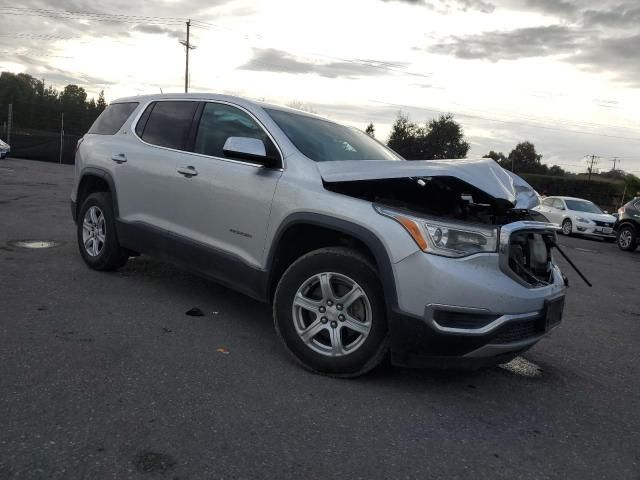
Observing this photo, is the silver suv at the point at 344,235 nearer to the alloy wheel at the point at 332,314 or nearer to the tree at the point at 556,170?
the alloy wheel at the point at 332,314

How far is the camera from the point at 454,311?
3.32 m

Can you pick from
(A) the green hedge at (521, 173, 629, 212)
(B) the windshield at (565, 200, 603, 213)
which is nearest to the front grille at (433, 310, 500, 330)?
(B) the windshield at (565, 200, 603, 213)

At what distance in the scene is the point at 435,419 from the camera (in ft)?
10.9

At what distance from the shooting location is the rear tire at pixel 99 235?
5.73 m

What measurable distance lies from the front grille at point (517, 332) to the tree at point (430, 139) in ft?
276

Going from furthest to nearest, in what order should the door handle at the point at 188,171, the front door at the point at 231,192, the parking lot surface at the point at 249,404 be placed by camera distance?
the door handle at the point at 188,171, the front door at the point at 231,192, the parking lot surface at the point at 249,404

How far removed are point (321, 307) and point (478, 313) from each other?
985mm

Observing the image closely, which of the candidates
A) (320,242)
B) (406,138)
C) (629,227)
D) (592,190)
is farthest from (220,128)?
(406,138)

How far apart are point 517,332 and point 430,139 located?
3489 inches

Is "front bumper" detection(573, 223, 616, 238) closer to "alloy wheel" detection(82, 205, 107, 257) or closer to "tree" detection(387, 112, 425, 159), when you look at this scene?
"alloy wheel" detection(82, 205, 107, 257)

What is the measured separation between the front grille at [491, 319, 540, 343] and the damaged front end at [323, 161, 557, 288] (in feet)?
0.79

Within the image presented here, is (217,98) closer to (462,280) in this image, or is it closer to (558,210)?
(462,280)

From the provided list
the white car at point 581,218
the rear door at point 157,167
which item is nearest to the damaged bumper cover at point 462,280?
the rear door at point 157,167

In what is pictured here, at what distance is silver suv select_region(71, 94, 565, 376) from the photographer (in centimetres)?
338
